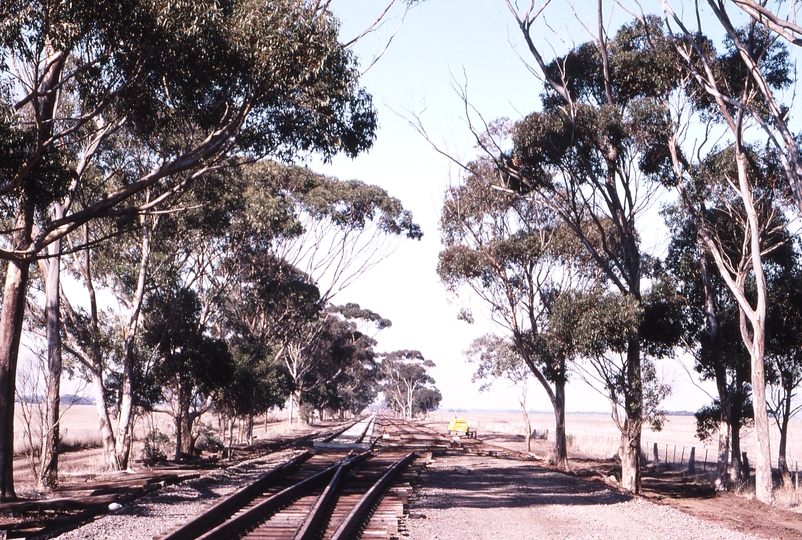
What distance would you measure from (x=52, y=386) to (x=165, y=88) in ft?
24.6

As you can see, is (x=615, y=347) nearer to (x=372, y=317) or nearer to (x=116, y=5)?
(x=116, y=5)

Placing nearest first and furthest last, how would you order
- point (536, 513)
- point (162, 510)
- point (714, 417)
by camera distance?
point (162, 510), point (536, 513), point (714, 417)

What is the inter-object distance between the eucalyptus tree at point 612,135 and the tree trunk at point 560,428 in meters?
4.77

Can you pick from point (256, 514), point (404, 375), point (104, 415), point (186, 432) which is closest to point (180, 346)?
point (186, 432)

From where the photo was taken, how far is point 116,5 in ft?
32.9

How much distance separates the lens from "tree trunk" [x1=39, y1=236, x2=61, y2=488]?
14.7m

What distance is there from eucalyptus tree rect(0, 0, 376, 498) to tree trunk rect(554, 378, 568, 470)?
14481 mm

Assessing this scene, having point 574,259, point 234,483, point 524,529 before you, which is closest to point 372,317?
point 574,259

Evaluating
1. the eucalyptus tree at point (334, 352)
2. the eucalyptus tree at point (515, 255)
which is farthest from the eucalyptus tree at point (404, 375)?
the eucalyptus tree at point (515, 255)

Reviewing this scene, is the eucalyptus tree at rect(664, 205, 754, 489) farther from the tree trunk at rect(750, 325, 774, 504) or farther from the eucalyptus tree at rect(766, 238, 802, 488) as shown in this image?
the tree trunk at rect(750, 325, 774, 504)

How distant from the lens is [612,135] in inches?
773

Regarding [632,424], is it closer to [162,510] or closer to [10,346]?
[162,510]

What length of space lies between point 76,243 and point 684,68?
1958cm

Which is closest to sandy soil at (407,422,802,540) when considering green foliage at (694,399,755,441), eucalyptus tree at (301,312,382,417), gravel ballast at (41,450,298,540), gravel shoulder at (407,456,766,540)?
gravel shoulder at (407,456,766,540)
